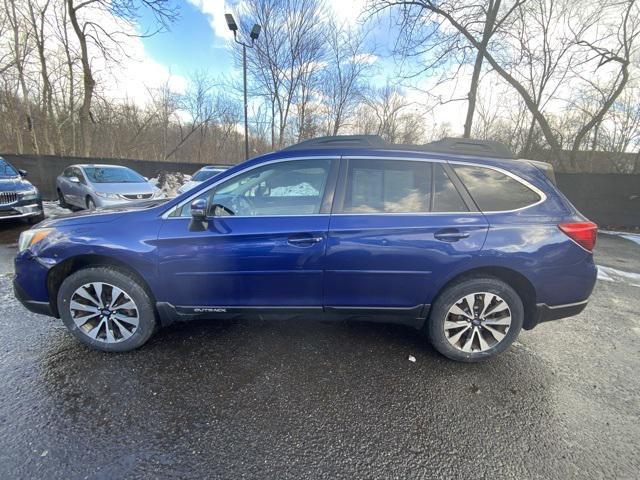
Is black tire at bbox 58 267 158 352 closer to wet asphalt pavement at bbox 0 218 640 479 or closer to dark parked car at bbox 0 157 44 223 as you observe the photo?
wet asphalt pavement at bbox 0 218 640 479

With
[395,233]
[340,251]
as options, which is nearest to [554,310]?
[395,233]

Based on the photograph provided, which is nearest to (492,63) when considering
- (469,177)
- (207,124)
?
(469,177)

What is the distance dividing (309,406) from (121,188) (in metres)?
8.72

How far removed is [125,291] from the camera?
8.20 ft

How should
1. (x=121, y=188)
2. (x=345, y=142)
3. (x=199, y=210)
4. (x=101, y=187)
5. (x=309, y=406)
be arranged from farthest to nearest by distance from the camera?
1. (x=121, y=188)
2. (x=101, y=187)
3. (x=345, y=142)
4. (x=199, y=210)
5. (x=309, y=406)

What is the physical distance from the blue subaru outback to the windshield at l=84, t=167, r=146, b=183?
7435 mm

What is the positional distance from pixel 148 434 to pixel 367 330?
1.99m

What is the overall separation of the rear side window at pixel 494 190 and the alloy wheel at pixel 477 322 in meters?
0.76

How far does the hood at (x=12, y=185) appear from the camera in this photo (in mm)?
6378

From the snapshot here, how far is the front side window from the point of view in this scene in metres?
2.49

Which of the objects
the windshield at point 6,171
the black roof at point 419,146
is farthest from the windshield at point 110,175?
Answer: the black roof at point 419,146

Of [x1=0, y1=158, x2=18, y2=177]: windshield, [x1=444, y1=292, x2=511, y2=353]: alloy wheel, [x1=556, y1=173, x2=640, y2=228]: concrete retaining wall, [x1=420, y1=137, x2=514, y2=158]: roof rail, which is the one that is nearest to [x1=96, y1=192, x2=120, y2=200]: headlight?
[x1=0, y1=158, x2=18, y2=177]: windshield

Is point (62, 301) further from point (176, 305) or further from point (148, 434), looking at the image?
point (148, 434)

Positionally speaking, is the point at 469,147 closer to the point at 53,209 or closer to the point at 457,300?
the point at 457,300
